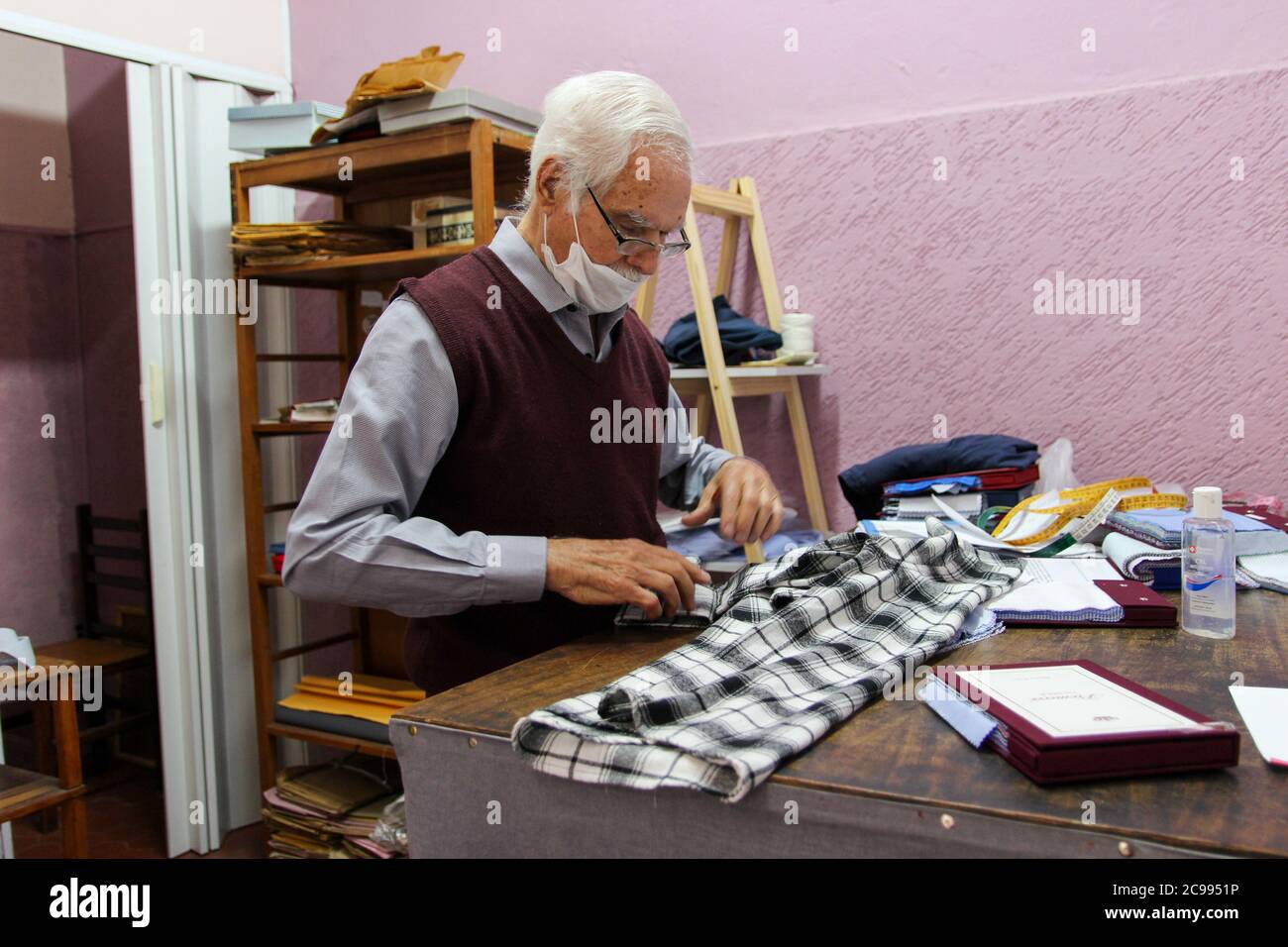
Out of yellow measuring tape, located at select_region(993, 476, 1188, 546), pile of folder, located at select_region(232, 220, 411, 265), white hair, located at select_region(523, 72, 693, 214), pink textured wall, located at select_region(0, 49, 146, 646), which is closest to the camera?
white hair, located at select_region(523, 72, 693, 214)

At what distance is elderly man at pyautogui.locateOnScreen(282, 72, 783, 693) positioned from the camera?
1.30 meters

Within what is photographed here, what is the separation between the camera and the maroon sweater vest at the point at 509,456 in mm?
1471

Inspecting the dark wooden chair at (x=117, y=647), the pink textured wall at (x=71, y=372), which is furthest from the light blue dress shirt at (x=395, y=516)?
the pink textured wall at (x=71, y=372)

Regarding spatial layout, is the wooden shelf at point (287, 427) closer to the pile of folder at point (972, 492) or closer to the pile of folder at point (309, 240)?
the pile of folder at point (309, 240)

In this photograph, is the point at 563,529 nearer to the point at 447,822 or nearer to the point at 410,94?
the point at 447,822

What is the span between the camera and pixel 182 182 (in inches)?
116

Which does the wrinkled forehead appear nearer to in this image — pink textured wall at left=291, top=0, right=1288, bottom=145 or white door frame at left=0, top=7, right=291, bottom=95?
pink textured wall at left=291, top=0, right=1288, bottom=145

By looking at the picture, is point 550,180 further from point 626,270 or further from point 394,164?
point 394,164

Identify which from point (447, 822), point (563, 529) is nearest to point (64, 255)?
point (563, 529)

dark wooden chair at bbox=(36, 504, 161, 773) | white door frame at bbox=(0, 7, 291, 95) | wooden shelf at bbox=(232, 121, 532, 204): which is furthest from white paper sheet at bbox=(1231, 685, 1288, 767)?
dark wooden chair at bbox=(36, 504, 161, 773)

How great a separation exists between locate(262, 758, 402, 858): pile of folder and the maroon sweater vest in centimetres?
138

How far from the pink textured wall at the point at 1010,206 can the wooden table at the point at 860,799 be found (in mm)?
1199

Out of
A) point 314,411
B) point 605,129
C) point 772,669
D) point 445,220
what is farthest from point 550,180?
point 314,411

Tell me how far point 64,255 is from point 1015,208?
3544 mm
